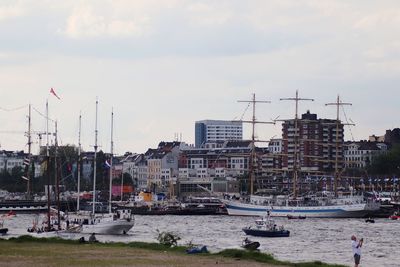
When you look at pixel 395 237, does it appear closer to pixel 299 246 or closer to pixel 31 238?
pixel 299 246

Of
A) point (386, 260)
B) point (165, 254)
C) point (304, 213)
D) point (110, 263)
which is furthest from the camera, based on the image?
point (304, 213)

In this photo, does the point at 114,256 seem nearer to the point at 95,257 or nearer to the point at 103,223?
the point at 95,257

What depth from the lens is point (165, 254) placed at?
68000mm

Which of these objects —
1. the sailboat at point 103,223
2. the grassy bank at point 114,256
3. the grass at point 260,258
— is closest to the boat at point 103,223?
the sailboat at point 103,223

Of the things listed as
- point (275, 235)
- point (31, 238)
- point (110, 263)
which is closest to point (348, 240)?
point (275, 235)

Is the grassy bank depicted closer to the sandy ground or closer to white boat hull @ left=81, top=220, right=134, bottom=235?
the sandy ground

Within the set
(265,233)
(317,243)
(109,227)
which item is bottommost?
(317,243)

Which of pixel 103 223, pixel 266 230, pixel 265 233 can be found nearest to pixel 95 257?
pixel 266 230

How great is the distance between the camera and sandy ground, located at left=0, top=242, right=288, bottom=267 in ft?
193

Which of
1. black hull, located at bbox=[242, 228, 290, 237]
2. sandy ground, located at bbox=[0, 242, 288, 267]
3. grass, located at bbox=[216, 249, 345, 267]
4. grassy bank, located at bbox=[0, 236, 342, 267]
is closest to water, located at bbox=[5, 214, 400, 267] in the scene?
black hull, located at bbox=[242, 228, 290, 237]

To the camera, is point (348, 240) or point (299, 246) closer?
point (299, 246)

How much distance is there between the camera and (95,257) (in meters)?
63.4

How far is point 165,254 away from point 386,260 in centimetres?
2151

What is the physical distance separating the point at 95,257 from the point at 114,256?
61.8 inches
